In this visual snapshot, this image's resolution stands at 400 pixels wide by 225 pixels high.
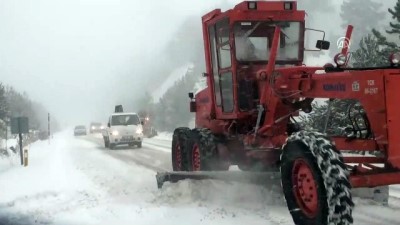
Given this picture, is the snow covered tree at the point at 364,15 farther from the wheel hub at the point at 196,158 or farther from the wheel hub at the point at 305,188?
the wheel hub at the point at 305,188

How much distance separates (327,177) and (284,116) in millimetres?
2879

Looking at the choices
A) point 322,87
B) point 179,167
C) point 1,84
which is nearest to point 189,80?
point 1,84

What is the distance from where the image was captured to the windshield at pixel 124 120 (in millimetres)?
25125

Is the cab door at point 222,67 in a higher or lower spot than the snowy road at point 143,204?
higher

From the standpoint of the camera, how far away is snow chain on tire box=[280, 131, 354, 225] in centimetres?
454

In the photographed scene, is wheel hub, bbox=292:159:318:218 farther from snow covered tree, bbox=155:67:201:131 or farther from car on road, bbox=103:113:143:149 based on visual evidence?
snow covered tree, bbox=155:67:201:131

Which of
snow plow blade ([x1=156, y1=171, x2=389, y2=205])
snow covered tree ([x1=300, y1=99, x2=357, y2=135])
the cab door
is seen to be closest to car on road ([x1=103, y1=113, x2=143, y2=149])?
snow covered tree ([x1=300, y1=99, x2=357, y2=135])

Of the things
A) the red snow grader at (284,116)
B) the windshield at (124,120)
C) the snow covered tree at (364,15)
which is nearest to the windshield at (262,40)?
the red snow grader at (284,116)

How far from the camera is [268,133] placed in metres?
7.53

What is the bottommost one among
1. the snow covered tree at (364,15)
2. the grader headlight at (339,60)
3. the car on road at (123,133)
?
the car on road at (123,133)

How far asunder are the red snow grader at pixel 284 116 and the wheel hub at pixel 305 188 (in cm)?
1

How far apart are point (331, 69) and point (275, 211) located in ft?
7.32

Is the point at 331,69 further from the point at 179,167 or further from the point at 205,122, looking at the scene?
the point at 179,167

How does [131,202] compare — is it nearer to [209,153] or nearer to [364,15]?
[209,153]
